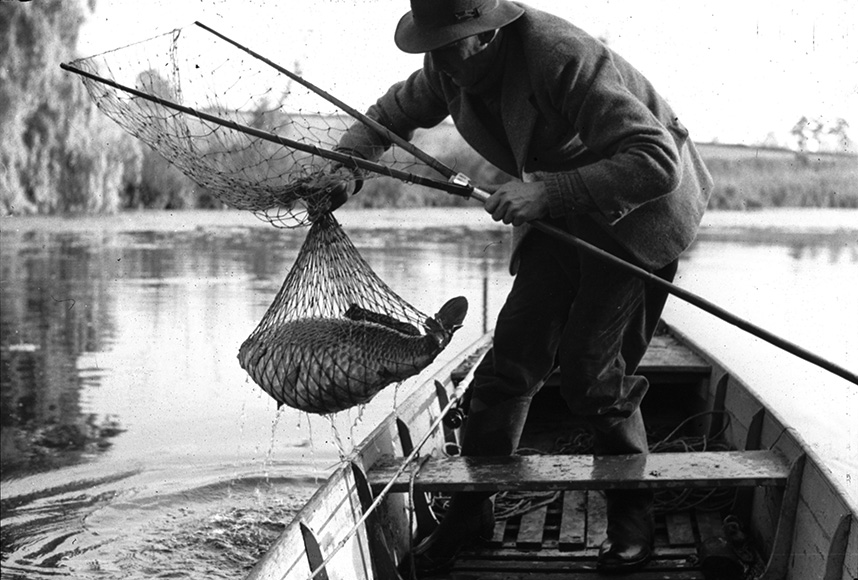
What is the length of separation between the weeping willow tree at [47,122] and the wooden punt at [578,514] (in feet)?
36.1

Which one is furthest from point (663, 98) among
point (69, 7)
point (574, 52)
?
point (69, 7)

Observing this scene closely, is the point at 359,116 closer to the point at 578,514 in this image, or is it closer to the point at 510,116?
the point at 510,116

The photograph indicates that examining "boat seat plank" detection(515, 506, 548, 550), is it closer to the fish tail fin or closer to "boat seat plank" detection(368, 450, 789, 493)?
"boat seat plank" detection(368, 450, 789, 493)

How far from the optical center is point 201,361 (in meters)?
8.92

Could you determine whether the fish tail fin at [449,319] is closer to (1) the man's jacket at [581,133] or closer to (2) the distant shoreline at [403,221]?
(1) the man's jacket at [581,133]

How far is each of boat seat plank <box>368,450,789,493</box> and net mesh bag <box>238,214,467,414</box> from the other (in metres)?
0.33

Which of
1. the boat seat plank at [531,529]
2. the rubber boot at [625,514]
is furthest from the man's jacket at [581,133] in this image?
the boat seat plank at [531,529]

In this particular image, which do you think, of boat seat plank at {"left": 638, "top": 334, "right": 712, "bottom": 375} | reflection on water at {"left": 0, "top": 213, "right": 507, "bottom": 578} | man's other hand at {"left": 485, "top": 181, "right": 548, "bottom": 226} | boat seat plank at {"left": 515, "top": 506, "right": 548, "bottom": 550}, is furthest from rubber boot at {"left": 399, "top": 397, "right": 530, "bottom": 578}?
boat seat plank at {"left": 638, "top": 334, "right": 712, "bottom": 375}

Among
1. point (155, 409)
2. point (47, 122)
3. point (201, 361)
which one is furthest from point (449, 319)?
point (47, 122)

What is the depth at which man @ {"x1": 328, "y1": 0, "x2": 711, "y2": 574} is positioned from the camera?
2.14 meters

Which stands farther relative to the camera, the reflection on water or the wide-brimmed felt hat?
the reflection on water

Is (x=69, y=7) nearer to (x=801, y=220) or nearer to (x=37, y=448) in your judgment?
(x=37, y=448)

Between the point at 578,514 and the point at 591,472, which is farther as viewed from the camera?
the point at 578,514

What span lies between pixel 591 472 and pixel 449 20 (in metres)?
1.14
